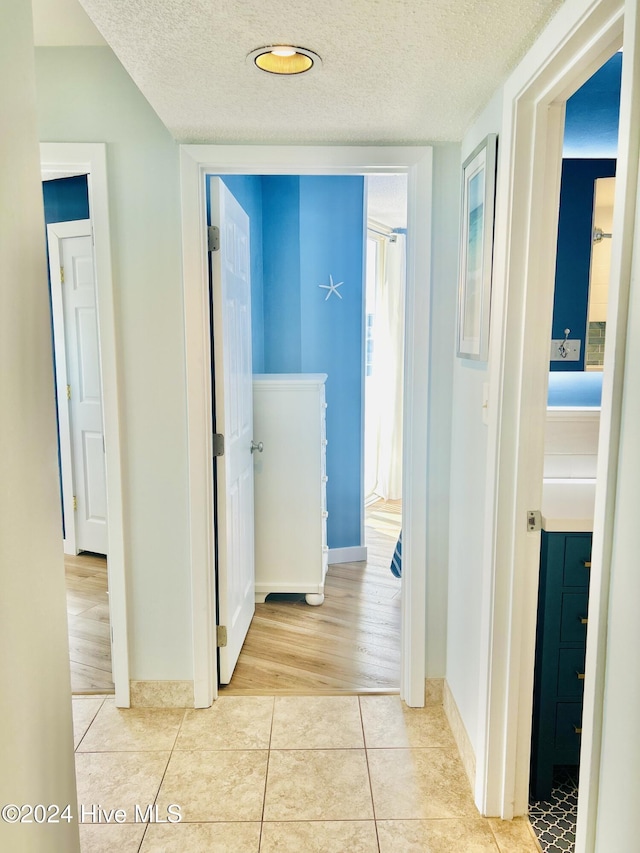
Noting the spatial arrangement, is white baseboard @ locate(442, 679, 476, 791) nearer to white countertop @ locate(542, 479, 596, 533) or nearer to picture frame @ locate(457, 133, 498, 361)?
white countertop @ locate(542, 479, 596, 533)

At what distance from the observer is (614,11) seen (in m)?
1.15

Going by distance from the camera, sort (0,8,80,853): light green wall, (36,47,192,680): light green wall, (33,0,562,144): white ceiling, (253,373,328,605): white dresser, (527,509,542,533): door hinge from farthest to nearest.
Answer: (253,373,328,605): white dresser → (36,47,192,680): light green wall → (527,509,542,533): door hinge → (33,0,562,144): white ceiling → (0,8,80,853): light green wall

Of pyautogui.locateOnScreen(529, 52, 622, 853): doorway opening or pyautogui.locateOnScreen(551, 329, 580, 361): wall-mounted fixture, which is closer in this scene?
pyautogui.locateOnScreen(529, 52, 622, 853): doorway opening

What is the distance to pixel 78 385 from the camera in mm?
4102

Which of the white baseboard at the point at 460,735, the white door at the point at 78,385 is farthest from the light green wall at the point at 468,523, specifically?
the white door at the point at 78,385

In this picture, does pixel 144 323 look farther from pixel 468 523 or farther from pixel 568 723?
pixel 568 723

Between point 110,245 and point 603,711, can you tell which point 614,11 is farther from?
point 110,245

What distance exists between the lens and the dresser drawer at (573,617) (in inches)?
72.0

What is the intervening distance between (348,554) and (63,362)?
7.60 ft

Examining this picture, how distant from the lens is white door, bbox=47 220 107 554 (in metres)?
3.95

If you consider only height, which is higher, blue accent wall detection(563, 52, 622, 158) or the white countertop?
blue accent wall detection(563, 52, 622, 158)

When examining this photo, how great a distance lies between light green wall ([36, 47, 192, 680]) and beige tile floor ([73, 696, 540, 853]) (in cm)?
29

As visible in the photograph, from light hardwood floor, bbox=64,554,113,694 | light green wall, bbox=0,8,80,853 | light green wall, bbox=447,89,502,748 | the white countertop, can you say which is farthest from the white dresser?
light green wall, bbox=0,8,80,853

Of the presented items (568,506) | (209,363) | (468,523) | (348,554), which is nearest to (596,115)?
(568,506)
